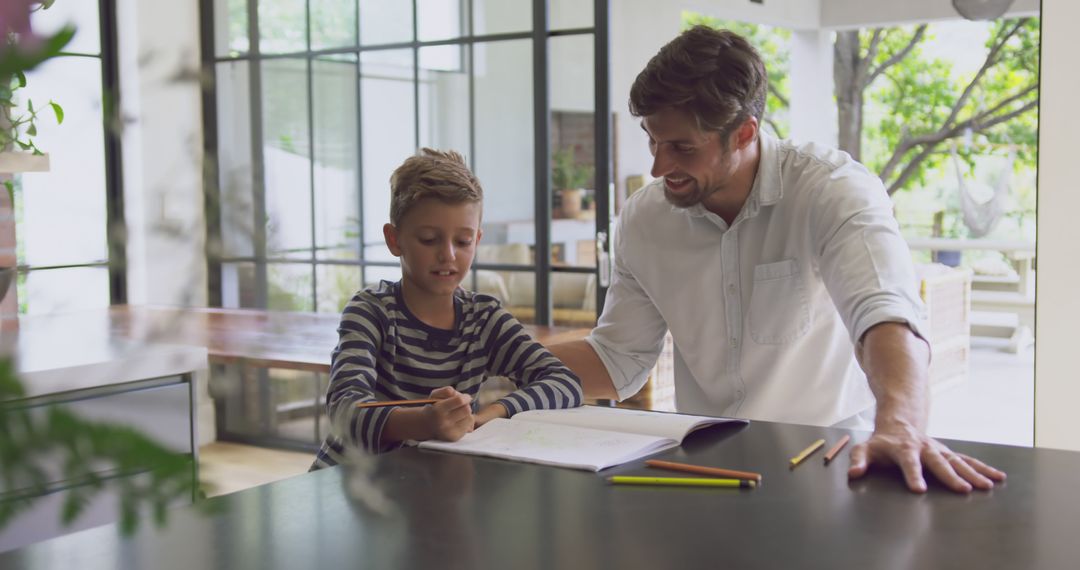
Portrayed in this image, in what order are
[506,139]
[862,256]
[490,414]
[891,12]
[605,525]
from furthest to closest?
[891,12] < [506,139] < [862,256] < [490,414] < [605,525]

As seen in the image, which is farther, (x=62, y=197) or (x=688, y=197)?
(x=62, y=197)

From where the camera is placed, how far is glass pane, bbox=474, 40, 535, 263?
477cm

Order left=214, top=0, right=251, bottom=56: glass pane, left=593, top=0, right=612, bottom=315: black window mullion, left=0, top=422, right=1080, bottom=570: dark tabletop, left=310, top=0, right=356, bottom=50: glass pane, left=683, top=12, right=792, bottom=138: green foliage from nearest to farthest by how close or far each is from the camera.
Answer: left=0, top=422, right=1080, bottom=570: dark tabletop, left=593, top=0, right=612, bottom=315: black window mullion, left=310, top=0, right=356, bottom=50: glass pane, left=214, top=0, right=251, bottom=56: glass pane, left=683, top=12, right=792, bottom=138: green foliage

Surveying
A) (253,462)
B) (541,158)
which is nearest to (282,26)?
(541,158)

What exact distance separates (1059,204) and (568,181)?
187 centimetres

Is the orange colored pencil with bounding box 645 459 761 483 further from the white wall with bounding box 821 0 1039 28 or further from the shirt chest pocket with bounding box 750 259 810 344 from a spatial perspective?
the white wall with bounding box 821 0 1039 28

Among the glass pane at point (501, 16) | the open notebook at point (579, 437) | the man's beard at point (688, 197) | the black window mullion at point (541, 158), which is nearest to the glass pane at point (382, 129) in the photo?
the glass pane at point (501, 16)

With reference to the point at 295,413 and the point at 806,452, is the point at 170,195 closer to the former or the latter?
the point at 806,452

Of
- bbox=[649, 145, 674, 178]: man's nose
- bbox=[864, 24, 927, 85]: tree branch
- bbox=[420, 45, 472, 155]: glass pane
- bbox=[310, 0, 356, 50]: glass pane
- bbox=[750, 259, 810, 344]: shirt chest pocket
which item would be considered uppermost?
bbox=[864, 24, 927, 85]: tree branch

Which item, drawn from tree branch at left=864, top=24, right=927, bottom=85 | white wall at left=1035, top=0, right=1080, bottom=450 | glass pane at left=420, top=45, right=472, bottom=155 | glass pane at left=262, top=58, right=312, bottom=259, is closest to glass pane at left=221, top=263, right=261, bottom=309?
glass pane at left=262, top=58, right=312, bottom=259

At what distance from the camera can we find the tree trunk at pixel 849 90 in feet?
42.0

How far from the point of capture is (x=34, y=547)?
38.9 inches

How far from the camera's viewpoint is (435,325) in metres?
1.84

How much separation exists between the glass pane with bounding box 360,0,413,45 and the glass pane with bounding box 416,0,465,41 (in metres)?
0.06
